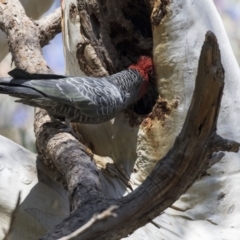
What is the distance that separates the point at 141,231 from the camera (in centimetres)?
174

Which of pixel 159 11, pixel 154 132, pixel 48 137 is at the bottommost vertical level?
pixel 48 137

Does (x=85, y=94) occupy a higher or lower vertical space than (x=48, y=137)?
higher

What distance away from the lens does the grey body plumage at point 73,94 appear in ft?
5.85

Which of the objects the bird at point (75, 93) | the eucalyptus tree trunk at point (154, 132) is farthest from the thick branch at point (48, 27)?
the bird at point (75, 93)

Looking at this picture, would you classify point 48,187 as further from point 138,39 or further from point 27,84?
point 138,39

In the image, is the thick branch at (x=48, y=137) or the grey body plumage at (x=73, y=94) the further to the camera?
the grey body plumage at (x=73, y=94)

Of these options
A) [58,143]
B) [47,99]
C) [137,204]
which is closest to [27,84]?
[47,99]

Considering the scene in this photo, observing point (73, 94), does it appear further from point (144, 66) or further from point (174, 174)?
point (174, 174)

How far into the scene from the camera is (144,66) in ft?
7.02

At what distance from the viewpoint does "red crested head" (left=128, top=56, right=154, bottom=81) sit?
213cm

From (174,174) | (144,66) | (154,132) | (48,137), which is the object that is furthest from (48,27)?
(174,174)

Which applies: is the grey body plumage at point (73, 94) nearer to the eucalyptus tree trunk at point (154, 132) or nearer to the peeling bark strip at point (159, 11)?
the eucalyptus tree trunk at point (154, 132)

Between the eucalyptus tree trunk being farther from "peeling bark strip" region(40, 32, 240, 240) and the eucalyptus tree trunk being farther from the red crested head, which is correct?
"peeling bark strip" region(40, 32, 240, 240)

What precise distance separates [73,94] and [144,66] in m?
0.37
